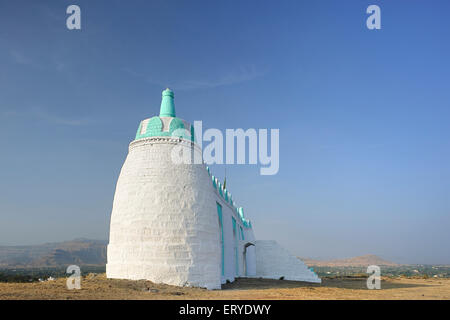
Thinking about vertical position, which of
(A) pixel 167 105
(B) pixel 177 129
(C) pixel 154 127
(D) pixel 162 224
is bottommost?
(D) pixel 162 224

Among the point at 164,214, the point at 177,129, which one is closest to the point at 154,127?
the point at 177,129

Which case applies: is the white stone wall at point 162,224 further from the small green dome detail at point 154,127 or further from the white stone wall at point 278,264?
the white stone wall at point 278,264

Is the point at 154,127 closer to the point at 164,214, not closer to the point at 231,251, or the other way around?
the point at 164,214

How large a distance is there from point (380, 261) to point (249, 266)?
179387 mm

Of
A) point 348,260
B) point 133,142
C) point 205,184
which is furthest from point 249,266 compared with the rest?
point 348,260

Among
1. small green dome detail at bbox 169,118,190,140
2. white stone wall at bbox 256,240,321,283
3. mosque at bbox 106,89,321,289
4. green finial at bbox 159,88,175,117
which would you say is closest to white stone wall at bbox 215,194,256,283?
white stone wall at bbox 256,240,321,283

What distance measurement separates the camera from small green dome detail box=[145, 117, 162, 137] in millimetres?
18578

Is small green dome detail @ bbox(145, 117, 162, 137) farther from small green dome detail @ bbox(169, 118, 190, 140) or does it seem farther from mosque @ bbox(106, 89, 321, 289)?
small green dome detail @ bbox(169, 118, 190, 140)

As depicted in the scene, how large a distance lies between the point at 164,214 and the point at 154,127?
16.2 feet

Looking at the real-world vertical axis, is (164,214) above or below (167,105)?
below

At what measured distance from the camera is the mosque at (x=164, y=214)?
647 inches

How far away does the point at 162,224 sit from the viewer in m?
16.7
